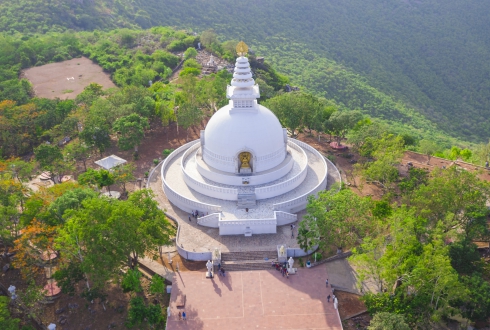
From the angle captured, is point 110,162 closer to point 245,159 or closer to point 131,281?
point 245,159

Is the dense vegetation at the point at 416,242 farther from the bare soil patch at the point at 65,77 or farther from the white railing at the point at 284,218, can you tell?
the bare soil patch at the point at 65,77

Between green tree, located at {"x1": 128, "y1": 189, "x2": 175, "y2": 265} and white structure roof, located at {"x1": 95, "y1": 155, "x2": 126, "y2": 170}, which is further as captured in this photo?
white structure roof, located at {"x1": 95, "y1": 155, "x2": 126, "y2": 170}

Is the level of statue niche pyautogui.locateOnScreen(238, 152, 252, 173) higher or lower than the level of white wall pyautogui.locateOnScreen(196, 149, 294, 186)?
higher

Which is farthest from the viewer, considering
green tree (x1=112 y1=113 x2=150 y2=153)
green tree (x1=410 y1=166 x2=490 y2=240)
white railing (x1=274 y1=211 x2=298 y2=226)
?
green tree (x1=112 y1=113 x2=150 y2=153)

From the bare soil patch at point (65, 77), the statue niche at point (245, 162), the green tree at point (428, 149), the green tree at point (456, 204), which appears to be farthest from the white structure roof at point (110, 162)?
the green tree at point (428, 149)

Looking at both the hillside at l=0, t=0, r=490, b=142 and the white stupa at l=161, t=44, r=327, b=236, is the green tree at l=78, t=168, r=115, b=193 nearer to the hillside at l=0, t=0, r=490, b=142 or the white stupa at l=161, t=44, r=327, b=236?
the white stupa at l=161, t=44, r=327, b=236

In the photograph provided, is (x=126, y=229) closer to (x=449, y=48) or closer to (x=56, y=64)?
(x=56, y=64)

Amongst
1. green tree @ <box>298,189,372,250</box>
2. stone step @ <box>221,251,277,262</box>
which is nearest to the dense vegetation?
green tree @ <box>298,189,372,250</box>

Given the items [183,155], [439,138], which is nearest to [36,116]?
[183,155]
